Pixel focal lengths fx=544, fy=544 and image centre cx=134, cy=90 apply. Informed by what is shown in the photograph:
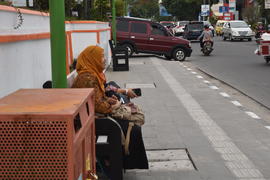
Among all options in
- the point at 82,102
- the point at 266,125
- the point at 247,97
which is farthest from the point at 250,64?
the point at 82,102

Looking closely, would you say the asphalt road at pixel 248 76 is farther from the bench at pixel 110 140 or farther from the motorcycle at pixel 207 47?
the bench at pixel 110 140

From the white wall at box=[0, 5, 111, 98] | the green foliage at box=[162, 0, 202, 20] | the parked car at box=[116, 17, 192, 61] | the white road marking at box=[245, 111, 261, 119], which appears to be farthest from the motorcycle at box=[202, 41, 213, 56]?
the green foliage at box=[162, 0, 202, 20]

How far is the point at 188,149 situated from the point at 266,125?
6.82 ft

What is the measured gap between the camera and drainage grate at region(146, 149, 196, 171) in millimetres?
6000

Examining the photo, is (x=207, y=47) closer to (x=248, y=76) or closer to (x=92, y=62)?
(x=248, y=76)

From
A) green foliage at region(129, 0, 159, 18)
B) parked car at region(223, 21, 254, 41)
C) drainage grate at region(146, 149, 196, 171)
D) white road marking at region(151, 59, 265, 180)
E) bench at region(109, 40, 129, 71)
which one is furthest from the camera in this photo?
green foliage at region(129, 0, 159, 18)

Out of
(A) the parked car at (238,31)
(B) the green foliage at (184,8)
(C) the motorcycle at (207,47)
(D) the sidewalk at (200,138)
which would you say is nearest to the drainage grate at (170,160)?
(D) the sidewalk at (200,138)

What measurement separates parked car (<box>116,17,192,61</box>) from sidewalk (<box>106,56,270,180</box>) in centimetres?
1216

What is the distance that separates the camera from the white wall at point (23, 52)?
208 inches

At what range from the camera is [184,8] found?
3912 inches

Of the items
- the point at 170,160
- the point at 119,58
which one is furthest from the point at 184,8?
the point at 170,160

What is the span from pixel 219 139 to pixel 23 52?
2.90m

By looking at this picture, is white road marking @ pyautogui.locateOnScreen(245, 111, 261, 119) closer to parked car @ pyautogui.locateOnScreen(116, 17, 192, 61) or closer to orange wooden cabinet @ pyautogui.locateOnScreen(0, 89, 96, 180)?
orange wooden cabinet @ pyautogui.locateOnScreen(0, 89, 96, 180)

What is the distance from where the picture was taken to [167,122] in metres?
8.69
